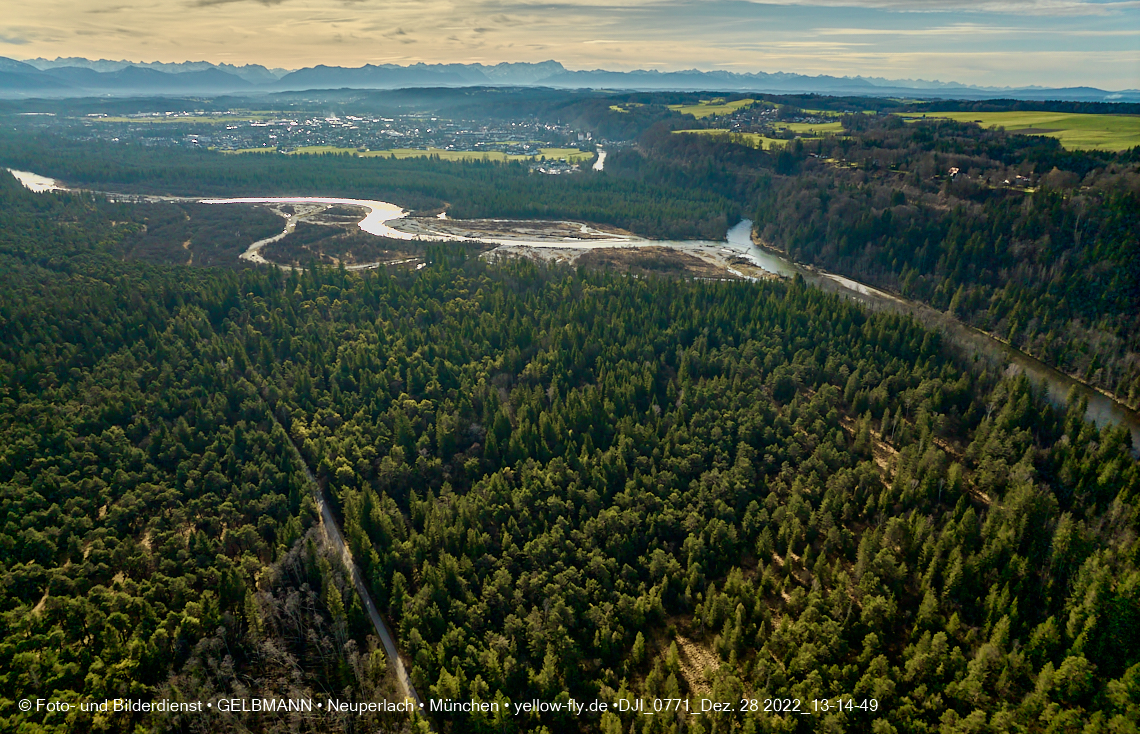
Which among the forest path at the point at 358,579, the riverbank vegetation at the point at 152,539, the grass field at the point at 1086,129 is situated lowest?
the forest path at the point at 358,579

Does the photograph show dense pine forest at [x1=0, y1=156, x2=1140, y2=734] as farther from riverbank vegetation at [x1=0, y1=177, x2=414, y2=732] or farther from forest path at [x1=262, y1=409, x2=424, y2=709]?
forest path at [x1=262, y1=409, x2=424, y2=709]

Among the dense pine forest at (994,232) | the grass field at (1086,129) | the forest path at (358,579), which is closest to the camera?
the forest path at (358,579)

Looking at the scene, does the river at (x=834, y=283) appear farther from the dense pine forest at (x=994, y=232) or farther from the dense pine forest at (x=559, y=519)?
the dense pine forest at (x=559, y=519)

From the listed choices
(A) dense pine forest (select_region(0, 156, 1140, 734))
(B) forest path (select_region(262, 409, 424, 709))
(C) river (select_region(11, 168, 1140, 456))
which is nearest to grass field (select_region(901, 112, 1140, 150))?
(C) river (select_region(11, 168, 1140, 456))

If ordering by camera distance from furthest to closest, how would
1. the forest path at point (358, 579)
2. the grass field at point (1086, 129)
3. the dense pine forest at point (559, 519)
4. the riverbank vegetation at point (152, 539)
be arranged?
the grass field at point (1086, 129) → the forest path at point (358, 579) → the dense pine forest at point (559, 519) → the riverbank vegetation at point (152, 539)

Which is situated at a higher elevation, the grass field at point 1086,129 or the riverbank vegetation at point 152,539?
the grass field at point 1086,129

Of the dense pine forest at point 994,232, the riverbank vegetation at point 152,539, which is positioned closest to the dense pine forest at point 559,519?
the riverbank vegetation at point 152,539

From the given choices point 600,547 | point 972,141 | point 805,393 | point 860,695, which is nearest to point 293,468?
point 600,547
